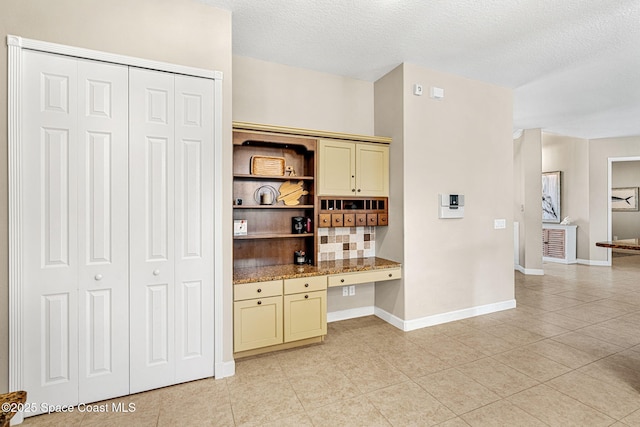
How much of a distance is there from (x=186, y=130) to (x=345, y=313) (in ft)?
8.73

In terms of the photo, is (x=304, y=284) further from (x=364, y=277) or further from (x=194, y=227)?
(x=194, y=227)

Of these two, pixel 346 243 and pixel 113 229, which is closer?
pixel 113 229

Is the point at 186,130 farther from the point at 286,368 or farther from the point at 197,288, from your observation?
the point at 286,368

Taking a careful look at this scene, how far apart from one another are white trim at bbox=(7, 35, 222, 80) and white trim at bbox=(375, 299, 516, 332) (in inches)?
120

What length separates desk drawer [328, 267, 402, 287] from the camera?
3.18 metres

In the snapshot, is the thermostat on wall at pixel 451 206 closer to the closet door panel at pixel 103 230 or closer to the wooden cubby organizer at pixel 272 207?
the wooden cubby organizer at pixel 272 207

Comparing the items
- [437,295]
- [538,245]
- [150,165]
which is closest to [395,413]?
[437,295]

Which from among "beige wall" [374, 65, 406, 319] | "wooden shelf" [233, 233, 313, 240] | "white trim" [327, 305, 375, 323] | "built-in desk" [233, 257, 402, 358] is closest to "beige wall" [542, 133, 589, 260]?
"beige wall" [374, 65, 406, 319]

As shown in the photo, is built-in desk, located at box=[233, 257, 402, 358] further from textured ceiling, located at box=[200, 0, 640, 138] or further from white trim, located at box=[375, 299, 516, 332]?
textured ceiling, located at box=[200, 0, 640, 138]

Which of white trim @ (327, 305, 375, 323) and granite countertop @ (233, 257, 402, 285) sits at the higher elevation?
granite countertop @ (233, 257, 402, 285)

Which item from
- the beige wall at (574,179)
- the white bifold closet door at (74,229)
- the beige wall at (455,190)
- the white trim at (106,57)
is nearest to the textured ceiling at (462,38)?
the beige wall at (455,190)

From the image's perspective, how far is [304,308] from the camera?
118 inches

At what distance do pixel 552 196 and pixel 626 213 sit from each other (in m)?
3.40

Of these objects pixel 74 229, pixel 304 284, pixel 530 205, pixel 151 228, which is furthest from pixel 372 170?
pixel 530 205
